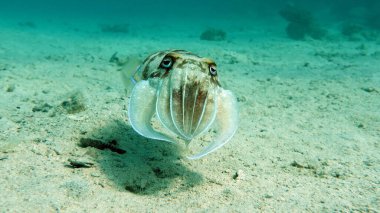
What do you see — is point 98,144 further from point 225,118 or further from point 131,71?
point 225,118

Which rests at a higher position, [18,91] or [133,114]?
[133,114]

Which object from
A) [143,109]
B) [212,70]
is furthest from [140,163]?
[212,70]

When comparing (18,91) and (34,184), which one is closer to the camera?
(34,184)

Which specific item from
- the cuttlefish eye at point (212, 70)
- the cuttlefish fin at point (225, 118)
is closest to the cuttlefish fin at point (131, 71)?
the cuttlefish eye at point (212, 70)

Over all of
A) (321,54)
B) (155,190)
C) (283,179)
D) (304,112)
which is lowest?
(155,190)

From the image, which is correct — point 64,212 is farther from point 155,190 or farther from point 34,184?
point 155,190

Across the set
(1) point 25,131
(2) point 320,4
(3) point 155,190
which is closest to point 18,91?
(1) point 25,131
